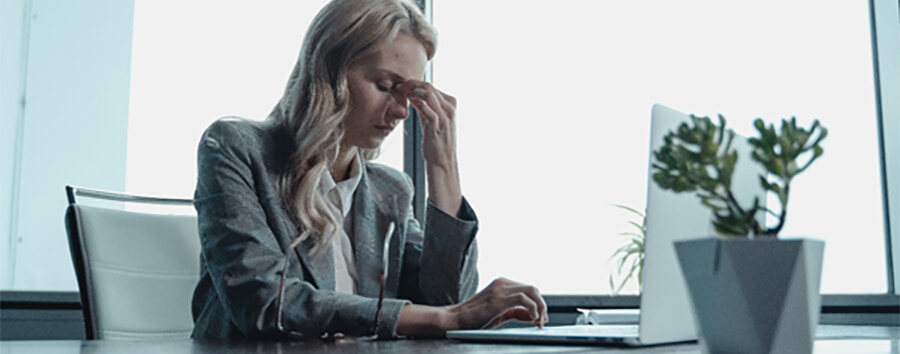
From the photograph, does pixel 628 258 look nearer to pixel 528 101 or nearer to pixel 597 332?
pixel 528 101

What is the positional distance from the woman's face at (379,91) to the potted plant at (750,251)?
45.6 inches

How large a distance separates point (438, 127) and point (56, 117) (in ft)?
4.85

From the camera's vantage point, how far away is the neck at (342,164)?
5.85 ft

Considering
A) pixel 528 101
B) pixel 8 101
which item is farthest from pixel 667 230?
pixel 8 101

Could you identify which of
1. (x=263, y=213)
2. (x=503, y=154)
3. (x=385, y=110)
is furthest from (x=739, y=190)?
(x=503, y=154)

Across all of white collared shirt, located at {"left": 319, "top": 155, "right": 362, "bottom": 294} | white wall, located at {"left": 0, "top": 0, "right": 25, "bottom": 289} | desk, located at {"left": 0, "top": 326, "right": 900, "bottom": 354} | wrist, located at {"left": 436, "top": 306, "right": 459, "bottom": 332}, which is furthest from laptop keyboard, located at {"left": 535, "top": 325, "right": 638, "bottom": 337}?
white wall, located at {"left": 0, "top": 0, "right": 25, "bottom": 289}

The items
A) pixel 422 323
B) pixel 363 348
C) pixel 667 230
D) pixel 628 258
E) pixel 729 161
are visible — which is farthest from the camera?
pixel 628 258

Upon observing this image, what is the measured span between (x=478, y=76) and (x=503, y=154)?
288 mm

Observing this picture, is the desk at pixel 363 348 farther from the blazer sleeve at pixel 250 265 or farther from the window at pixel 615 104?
the window at pixel 615 104

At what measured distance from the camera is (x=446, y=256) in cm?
162

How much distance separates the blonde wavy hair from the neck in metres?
0.09

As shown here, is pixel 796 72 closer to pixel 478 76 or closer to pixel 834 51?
pixel 834 51

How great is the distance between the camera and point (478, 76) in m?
2.90

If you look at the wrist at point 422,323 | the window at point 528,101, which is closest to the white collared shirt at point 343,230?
the wrist at point 422,323
